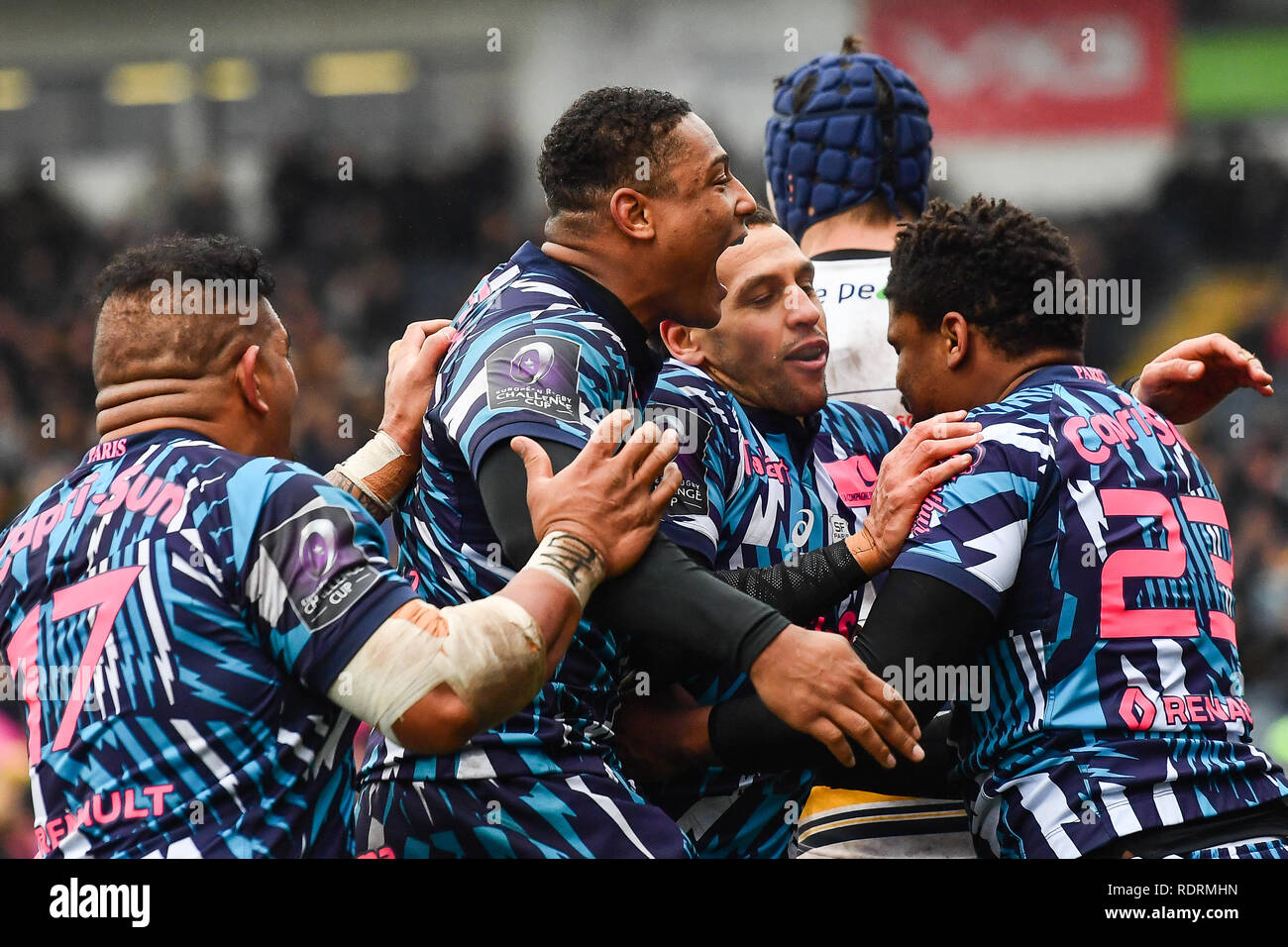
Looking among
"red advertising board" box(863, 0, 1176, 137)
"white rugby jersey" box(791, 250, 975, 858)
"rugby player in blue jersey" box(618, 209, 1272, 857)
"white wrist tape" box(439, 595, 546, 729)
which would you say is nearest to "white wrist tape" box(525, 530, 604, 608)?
"white wrist tape" box(439, 595, 546, 729)

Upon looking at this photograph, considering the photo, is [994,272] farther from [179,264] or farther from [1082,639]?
[179,264]

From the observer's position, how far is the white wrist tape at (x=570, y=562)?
8.72ft

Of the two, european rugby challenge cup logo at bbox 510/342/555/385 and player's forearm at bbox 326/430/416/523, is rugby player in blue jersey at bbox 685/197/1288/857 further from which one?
player's forearm at bbox 326/430/416/523

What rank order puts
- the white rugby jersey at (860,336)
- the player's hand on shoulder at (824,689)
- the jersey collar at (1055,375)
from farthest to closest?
the white rugby jersey at (860,336)
the jersey collar at (1055,375)
the player's hand on shoulder at (824,689)

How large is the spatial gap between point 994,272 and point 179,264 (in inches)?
73.0

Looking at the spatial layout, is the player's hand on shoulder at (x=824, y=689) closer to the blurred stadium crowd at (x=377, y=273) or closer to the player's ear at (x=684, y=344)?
the player's ear at (x=684, y=344)

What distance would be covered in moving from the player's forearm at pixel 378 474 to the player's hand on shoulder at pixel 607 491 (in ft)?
3.02

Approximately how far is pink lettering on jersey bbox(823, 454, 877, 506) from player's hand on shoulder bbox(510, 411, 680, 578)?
118cm

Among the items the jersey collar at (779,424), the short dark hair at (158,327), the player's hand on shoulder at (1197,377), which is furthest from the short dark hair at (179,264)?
the player's hand on shoulder at (1197,377)

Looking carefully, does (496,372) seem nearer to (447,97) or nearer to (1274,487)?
(1274,487)

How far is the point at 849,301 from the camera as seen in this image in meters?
4.50

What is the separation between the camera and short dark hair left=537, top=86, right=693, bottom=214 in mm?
3277
